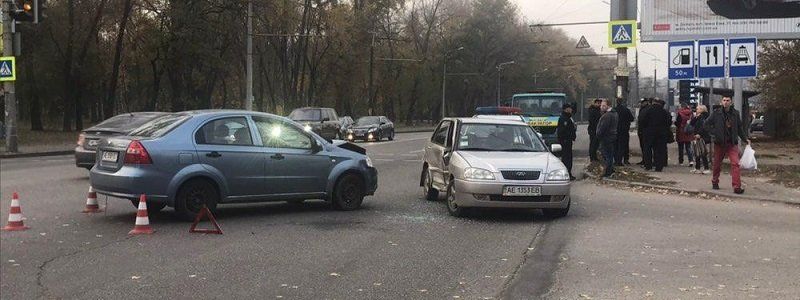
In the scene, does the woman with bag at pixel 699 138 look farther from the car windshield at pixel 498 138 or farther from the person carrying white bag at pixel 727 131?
the car windshield at pixel 498 138

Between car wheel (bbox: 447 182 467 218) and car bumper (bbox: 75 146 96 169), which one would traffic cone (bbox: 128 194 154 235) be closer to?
car wheel (bbox: 447 182 467 218)

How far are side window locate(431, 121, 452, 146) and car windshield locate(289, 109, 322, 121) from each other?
19.1m

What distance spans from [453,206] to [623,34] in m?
9.73

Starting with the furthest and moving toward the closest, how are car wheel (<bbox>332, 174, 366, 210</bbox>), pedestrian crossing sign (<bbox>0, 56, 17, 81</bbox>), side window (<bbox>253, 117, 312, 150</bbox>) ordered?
pedestrian crossing sign (<bbox>0, 56, 17, 81</bbox>)
car wheel (<bbox>332, 174, 366, 210</bbox>)
side window (<bbox>253, 117, 312, 150</bbox>)

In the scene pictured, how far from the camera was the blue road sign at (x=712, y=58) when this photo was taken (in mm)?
15164

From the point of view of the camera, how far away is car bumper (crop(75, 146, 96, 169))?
14371mm

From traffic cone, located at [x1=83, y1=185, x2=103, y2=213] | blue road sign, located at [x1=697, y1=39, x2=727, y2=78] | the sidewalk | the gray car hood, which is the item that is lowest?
the sidewalk

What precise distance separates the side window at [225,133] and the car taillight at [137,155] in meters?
0.69

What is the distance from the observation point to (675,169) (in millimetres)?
17656

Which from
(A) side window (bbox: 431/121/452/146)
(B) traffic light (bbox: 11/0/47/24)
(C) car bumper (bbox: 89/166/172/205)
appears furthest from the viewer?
(B) traffic light (bbox: 11/0/47/24)

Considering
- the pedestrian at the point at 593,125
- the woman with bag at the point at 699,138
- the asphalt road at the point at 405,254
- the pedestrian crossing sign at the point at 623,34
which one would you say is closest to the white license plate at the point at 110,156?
the asphalt road at the point at 405,254

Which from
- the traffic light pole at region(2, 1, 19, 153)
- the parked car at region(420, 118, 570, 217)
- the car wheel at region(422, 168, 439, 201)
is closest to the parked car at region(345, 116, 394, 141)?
the traffic light pole at region(2, 1, 19, 153)

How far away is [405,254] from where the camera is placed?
24.1 ft

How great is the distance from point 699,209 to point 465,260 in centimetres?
573
